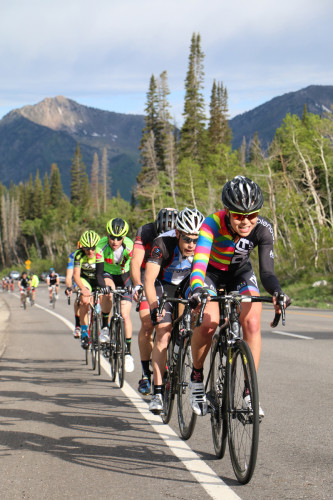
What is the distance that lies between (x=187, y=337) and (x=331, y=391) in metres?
2.60

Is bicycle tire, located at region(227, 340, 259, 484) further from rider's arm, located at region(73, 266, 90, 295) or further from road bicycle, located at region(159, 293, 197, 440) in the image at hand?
rider's arm, located at region(73, 266, 90, 295)

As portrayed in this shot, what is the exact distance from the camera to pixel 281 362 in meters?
9.96

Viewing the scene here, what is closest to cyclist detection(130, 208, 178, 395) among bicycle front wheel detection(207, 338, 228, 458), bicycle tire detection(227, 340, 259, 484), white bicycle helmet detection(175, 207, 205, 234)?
white bicycle helmet detection(175, 207, 205, 234)

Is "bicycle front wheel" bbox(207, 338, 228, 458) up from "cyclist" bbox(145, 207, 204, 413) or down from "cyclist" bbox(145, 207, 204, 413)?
down

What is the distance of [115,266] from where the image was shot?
382 inches

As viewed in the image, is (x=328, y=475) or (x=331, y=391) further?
(x=331, y=391)

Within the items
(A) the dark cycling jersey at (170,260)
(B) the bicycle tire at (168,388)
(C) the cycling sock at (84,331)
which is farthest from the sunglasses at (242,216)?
(C) the cycling sock at (84,331)

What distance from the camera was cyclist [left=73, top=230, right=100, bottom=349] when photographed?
10461 millimetres

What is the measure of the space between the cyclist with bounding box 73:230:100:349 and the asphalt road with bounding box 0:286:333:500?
4.24ft

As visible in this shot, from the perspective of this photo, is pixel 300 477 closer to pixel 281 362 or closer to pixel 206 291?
pixel 206 291

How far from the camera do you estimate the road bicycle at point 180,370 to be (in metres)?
5.59

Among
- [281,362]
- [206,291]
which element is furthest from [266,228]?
[281,362]

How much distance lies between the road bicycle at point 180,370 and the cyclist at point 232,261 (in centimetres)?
34

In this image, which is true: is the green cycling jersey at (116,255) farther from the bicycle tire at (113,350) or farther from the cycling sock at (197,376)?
the cycling sock at (197,376)
